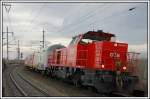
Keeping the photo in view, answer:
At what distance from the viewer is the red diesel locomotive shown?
15094 mm

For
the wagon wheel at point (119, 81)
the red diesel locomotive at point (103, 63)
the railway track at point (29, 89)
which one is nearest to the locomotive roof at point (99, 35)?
the red diesel locomotive at point (103, 63)

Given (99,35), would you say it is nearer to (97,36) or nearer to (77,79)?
(97,36)

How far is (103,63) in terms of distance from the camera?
50.3 feet

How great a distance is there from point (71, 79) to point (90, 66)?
3.42m

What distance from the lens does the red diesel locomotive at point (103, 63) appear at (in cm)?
1509

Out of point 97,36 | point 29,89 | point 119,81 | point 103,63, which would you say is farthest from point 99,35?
point 29,89

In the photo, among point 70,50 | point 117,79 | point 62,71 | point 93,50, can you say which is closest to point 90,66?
point 93,50

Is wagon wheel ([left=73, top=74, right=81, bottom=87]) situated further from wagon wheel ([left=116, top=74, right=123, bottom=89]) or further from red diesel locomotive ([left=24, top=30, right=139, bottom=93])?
wagon wheel ([left=116, top=74, right=123, bottom=89])

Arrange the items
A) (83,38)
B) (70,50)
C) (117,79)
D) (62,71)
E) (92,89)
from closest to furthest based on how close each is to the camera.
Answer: (117,79) → (92,89) → (83,38) → (70,50) → (62,71)

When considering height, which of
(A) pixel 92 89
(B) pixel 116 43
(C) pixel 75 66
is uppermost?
(B) pixel 116 43

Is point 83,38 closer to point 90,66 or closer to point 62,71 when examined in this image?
point 90,66

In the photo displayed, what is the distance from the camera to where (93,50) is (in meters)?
16.5

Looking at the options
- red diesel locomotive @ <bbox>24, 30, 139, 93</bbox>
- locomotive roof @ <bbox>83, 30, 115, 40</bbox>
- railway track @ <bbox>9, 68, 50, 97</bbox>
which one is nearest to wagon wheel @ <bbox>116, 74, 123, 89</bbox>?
red diesel locomotive @ <bbox>24, 30, 139, 93</bbox>

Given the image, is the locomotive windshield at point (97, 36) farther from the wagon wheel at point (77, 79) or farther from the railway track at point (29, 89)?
the railway track at point (29, 89)
